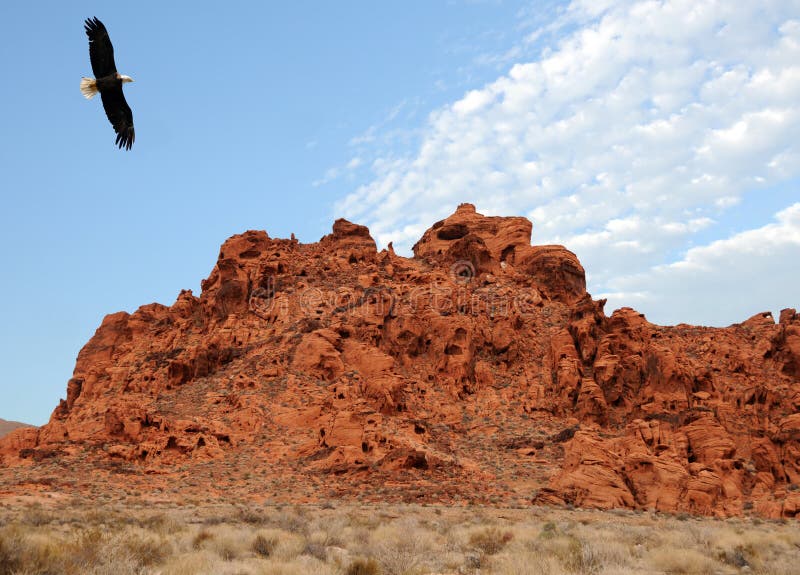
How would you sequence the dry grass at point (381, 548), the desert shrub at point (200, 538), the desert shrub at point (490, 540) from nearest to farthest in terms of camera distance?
1. the dry grass at point (381, 548)
2. the desert shrub at point (200, 538)
3. the desert shrub at point (490, 540)

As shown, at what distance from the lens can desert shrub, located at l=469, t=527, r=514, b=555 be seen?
17.9 meters

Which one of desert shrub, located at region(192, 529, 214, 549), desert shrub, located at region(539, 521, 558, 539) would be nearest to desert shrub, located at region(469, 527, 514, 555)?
desert shrub, located at region(539, 521, 558, 539)

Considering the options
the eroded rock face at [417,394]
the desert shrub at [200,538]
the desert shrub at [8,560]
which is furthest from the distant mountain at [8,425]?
the desert shrub at [8,560]

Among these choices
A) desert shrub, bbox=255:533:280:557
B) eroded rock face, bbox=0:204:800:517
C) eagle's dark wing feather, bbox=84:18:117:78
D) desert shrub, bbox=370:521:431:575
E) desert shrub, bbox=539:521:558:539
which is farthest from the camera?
eroded rock face, bbox=0:204:800:517

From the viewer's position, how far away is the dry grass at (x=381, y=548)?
1244 cm

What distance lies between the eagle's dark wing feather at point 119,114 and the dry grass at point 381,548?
22.1 ft

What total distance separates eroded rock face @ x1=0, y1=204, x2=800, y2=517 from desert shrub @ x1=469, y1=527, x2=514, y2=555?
52.0 feet

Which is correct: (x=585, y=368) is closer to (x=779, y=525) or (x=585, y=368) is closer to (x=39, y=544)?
(x=779, y=525)

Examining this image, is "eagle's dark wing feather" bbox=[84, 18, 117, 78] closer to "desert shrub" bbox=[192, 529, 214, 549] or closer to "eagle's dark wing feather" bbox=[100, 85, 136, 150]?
"eagle's dark wing feather" bbox=[100, 85, 136, 150]

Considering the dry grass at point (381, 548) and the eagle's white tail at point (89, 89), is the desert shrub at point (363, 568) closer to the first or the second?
the dry grass at point (381, 548)

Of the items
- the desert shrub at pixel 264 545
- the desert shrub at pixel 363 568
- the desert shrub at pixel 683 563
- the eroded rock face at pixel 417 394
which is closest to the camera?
the desert shrub at pixel 363 568

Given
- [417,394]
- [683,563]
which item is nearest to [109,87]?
[683,563]

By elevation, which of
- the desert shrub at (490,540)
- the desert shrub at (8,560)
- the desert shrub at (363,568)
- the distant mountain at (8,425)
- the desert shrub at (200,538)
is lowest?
the desert shrub at (490,540)

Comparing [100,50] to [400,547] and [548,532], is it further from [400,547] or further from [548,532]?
[548,532]
